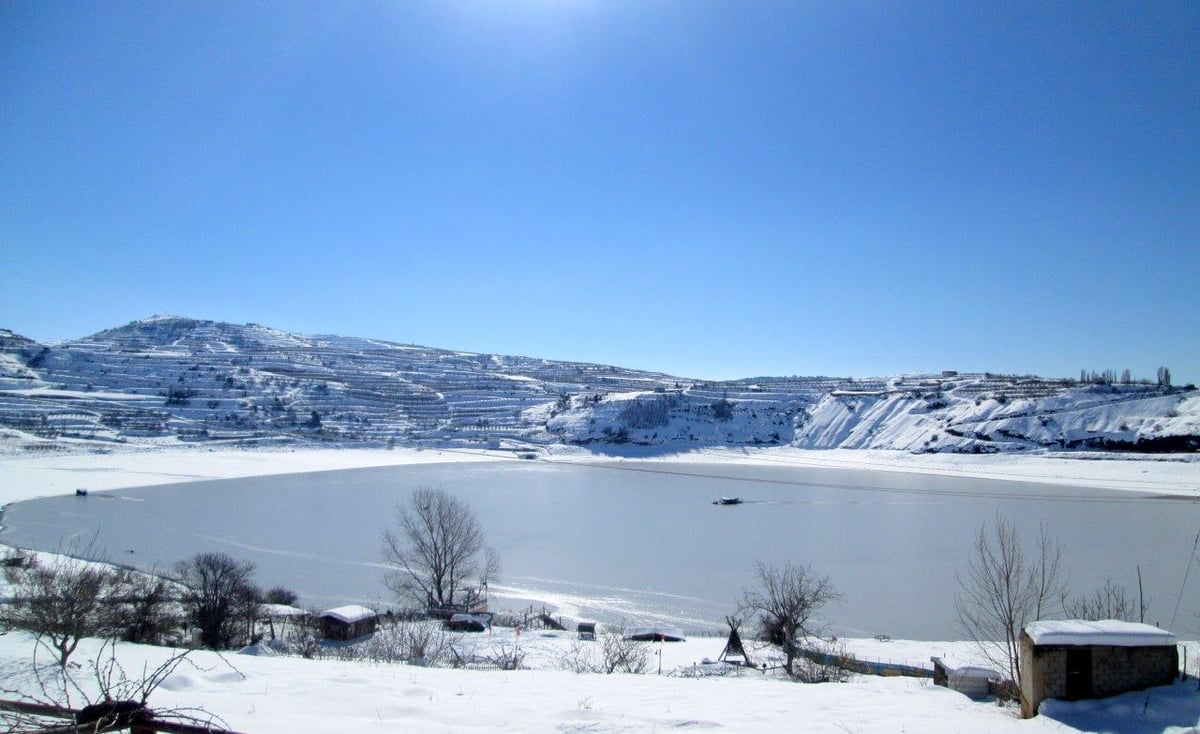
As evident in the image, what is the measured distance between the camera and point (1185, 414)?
44594 mm

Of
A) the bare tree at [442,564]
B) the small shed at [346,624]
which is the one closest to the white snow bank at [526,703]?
the small shed at [346,624]

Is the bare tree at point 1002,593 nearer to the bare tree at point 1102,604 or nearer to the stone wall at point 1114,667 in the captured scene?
the bare tree at point 1102,604

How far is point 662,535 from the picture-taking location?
82.3 feet

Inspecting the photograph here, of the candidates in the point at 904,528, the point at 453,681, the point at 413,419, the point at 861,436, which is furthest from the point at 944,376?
the point at 453,681

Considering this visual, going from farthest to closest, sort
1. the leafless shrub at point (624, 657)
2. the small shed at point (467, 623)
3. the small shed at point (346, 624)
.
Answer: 1. the small shed at point (467, 623)
2. the small shed at point (346, 624)
3. the leafless shrub at point (624, 657)

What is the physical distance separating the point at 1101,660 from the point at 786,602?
390 inches

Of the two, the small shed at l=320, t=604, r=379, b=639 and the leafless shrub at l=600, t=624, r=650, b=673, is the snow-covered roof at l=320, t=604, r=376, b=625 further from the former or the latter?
the leafless shrub at l=600, t=624, r=650, b=673

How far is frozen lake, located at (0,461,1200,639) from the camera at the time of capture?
16.7m

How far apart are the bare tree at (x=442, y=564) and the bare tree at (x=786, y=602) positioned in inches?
270

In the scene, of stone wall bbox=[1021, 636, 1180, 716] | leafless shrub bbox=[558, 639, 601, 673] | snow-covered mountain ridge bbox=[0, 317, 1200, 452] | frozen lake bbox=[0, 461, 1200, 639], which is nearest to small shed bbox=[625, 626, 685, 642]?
leafless shrub bbox=[558, 639, 601, 673]

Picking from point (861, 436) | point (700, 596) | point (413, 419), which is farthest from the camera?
point (413, 419)

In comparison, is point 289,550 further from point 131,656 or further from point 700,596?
point 131,656

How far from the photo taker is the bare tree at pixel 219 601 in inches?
512

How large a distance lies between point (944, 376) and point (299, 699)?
97.0m
